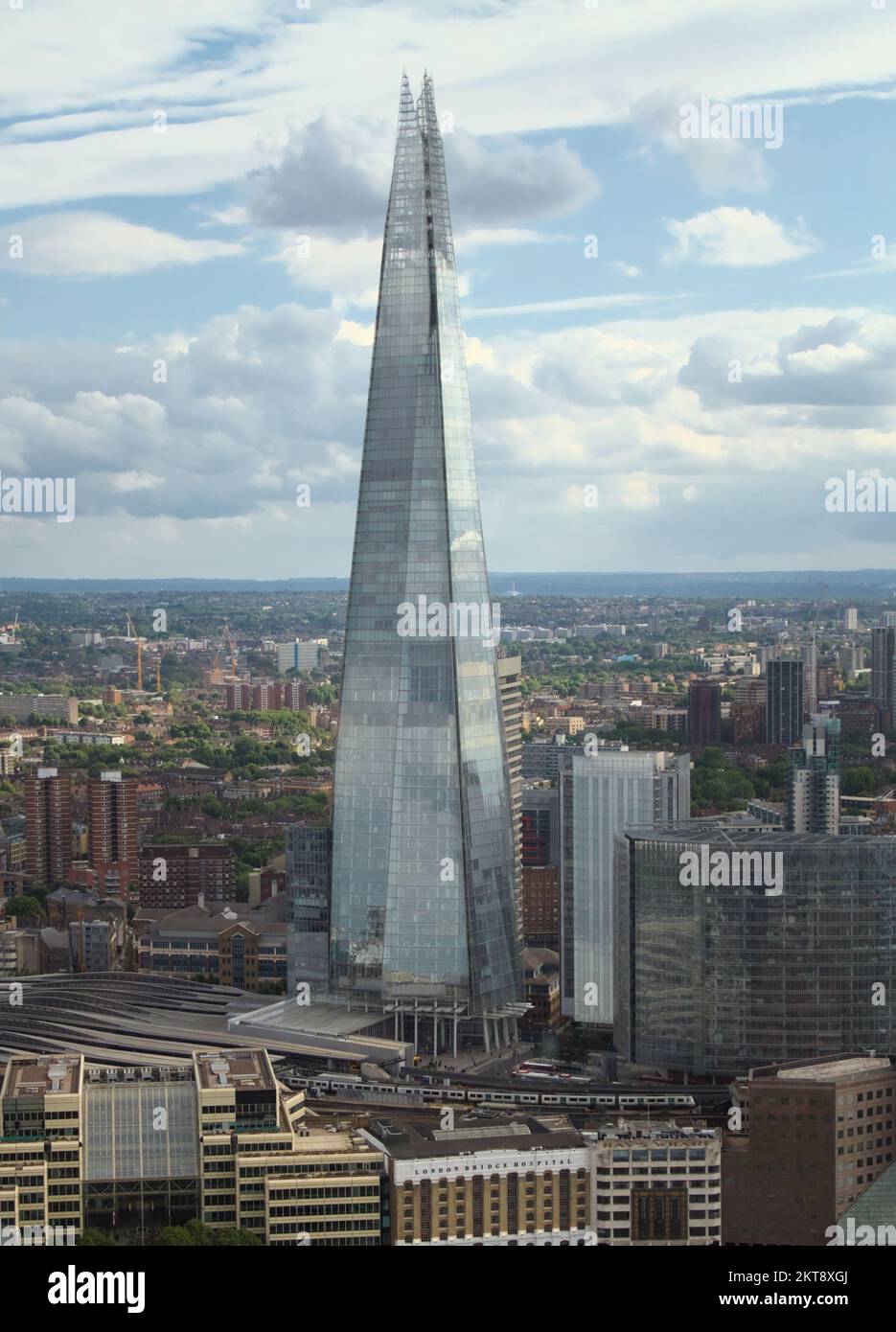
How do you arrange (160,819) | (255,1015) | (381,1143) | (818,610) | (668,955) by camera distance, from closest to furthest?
(381,1143) < (668,955) < (255,1015) < (160,819) < (818,610)

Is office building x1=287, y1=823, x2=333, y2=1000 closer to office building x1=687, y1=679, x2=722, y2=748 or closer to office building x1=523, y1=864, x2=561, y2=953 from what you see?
office building x1=523, y1=864, x2=561, y2=953

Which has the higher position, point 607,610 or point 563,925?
point 607,610

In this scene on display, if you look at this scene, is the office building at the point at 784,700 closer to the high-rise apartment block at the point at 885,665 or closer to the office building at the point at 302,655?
the high-rise apartment block at the point at 885,665

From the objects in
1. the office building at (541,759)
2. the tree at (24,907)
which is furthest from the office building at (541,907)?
the office building at (541,759)

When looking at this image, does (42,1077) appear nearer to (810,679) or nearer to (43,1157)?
(43,1157)

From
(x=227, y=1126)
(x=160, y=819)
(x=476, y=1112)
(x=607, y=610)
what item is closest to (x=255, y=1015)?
(x=476, y=1112)
